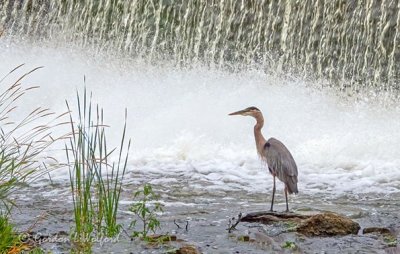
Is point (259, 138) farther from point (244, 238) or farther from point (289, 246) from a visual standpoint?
point (289, 246)

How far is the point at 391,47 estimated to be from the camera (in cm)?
1291

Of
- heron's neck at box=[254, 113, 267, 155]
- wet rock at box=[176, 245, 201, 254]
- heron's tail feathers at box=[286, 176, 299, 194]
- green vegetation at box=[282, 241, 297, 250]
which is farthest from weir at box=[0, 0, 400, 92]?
wet rock at box=[176, 245, 201, 254]

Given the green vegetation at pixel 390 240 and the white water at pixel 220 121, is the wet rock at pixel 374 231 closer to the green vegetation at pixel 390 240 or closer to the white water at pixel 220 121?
the green vegetation at pixel 390 240

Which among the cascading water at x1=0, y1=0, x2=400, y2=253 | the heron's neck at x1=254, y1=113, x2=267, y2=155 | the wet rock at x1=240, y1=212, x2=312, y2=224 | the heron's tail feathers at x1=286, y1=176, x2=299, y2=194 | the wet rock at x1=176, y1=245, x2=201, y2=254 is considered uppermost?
the cascading water at x1=0, y1=0, x2=400, y2=253

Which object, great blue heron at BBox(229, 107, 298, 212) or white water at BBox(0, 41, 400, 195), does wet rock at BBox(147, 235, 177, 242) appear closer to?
great blue heron at BBox(229, 107, 298, 212)

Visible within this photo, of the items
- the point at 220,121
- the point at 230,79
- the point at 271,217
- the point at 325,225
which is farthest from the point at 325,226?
the point at 230,79

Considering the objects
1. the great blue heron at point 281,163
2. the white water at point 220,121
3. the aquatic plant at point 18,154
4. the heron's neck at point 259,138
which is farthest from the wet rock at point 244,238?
the white water at point 220,121

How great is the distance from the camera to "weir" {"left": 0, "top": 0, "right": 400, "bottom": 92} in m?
13.0

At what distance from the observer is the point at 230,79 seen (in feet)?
44.5

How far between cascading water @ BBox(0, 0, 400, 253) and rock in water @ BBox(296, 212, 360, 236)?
1437 millimetres

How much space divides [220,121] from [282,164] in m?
4.64

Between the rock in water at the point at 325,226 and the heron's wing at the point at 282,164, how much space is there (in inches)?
25.9

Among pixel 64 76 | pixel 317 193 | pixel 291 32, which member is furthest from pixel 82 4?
pixel 317 193

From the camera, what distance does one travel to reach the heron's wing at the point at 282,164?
22.9 feet
